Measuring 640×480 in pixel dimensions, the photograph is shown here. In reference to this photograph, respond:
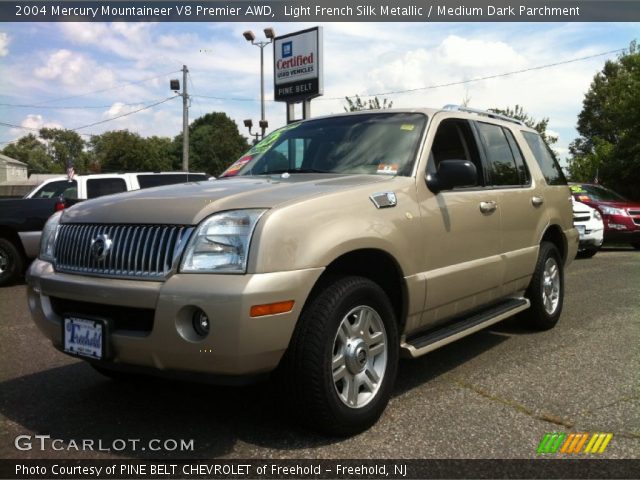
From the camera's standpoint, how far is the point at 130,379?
3.94 m

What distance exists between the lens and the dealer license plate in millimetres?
2883

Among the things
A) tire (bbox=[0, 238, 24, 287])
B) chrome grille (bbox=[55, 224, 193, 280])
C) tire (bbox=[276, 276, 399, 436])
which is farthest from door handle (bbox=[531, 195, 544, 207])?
tire (bbox=[0, 238, 24, 287])

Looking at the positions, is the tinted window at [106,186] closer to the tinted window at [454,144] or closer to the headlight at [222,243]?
the tinted window at [454,144]

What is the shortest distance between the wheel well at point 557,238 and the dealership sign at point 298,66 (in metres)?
12.4

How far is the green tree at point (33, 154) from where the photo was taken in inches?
4019

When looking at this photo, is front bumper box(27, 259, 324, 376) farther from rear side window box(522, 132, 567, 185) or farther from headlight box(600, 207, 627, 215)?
headlight box(600, 207, 627, 215)

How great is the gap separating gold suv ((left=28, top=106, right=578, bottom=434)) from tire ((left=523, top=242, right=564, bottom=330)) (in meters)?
0.88

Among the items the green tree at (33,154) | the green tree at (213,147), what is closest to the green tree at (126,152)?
the green tree at (213,147)

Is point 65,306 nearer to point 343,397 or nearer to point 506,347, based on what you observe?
point 343,397

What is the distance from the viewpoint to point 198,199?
2980 mm

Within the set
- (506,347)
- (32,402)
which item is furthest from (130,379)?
(506,347)

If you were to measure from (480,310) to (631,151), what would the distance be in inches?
879

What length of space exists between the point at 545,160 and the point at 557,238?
2.47 feet

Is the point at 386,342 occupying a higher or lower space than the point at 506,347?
higher
